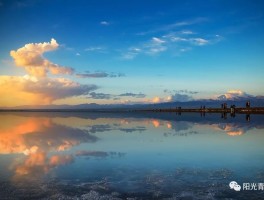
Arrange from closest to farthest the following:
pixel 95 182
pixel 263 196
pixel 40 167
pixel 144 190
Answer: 1. pixel 263 196
2. pixel 144 190
3. pixel 95 182
4. pixel 40 167

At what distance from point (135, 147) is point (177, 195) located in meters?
10.6

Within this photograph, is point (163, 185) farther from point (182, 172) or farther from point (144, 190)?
point (182, 172)

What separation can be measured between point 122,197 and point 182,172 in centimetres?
411

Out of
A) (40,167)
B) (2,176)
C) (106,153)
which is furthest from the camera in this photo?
(106,153)

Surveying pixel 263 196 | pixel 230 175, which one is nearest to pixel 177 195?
pixel 263 196

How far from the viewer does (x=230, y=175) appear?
12367 mm

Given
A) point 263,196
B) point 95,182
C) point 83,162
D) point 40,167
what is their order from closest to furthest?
point 263,196
point 95,182
point 40,167
point 83,162

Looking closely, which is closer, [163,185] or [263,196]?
[263,196]

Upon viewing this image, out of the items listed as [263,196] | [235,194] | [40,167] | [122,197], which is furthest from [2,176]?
[263,196]

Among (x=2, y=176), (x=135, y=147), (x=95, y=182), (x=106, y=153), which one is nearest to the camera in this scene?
(x=95, y=182)

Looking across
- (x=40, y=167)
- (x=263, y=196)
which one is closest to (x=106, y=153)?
(x=40, y=167)

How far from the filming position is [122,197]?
32.0 feet

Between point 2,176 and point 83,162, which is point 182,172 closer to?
point 83,162

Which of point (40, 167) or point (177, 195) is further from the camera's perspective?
point (40, 167)
